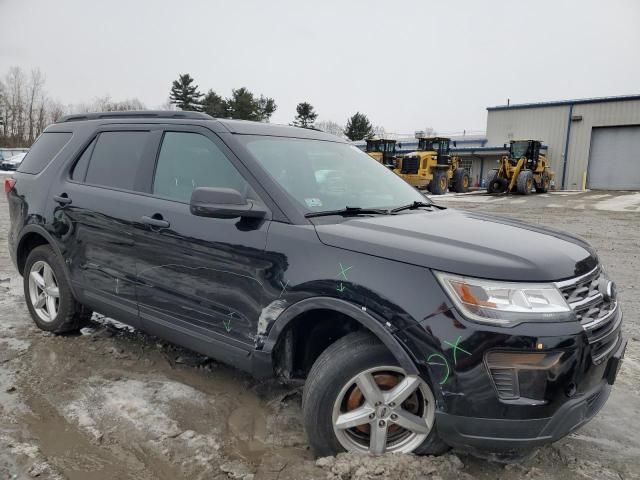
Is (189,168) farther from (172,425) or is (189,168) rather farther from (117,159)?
(172,425)

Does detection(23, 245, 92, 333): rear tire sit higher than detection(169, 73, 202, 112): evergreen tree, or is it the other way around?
detection(169, 73, 202, 112): evergreen tree

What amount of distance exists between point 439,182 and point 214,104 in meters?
42.0

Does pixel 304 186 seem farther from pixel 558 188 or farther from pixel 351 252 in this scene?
pixel 558 188

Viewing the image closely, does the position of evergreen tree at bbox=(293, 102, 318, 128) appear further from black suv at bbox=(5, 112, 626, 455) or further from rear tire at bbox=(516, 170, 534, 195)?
black suv at bbox=(5, 112, 626, 455)

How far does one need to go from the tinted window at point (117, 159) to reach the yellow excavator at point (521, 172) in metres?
22.8

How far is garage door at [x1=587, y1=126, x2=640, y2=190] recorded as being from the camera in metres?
32.4

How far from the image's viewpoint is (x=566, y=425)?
2.19 m

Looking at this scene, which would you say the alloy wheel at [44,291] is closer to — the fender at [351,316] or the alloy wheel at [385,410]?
the fender at [351,316]

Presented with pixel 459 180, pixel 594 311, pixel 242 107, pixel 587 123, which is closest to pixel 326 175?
pixel 594 311

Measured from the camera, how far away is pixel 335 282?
95.3 inches

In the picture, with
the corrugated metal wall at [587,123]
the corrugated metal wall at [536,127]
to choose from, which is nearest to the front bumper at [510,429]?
the corrugated metal wall at [587,123]

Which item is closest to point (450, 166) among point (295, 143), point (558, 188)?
point (558, 188)

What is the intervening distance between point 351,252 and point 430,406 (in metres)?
0.80

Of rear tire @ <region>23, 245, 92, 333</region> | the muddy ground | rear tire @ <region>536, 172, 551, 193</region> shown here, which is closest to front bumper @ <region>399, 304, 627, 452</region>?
the muddy ground
